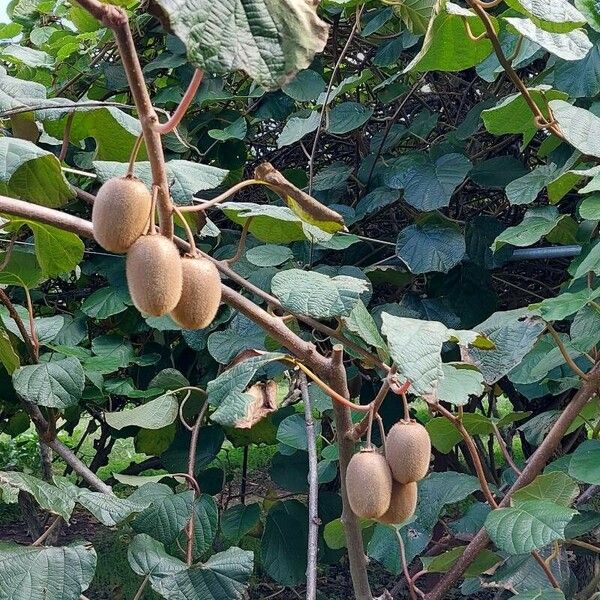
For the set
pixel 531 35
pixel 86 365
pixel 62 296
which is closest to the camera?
pixel 531 35

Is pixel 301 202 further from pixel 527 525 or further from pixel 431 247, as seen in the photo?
pixel 431 247

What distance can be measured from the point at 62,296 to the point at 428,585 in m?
1.24

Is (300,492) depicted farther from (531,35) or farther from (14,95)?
(531,35)

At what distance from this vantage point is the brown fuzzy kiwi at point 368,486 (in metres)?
0.76

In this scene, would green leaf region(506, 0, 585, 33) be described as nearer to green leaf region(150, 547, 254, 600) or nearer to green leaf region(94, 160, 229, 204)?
green leaf region(94, 160, 229, 204)

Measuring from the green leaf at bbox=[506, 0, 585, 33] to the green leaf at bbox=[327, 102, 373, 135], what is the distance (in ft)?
3.00

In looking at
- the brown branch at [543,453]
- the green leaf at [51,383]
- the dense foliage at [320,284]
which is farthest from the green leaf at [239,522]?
the brown branch at [543,453]

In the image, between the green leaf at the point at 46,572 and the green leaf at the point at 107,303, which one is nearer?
the green leaf at the point at 46,572

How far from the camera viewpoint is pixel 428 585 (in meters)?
Answer: 2.15

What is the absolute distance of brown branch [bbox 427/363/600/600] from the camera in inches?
38.8

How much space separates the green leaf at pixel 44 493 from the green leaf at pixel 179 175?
42 cm

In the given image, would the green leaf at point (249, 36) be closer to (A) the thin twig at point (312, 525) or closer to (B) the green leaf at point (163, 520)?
(A) the thin twig at point (312, 525)

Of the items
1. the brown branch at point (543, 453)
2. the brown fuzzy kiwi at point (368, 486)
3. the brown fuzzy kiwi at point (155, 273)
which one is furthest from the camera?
the brown branch at point (543, 453)

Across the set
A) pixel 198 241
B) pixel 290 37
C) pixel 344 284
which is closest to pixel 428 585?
pixel 198 241
